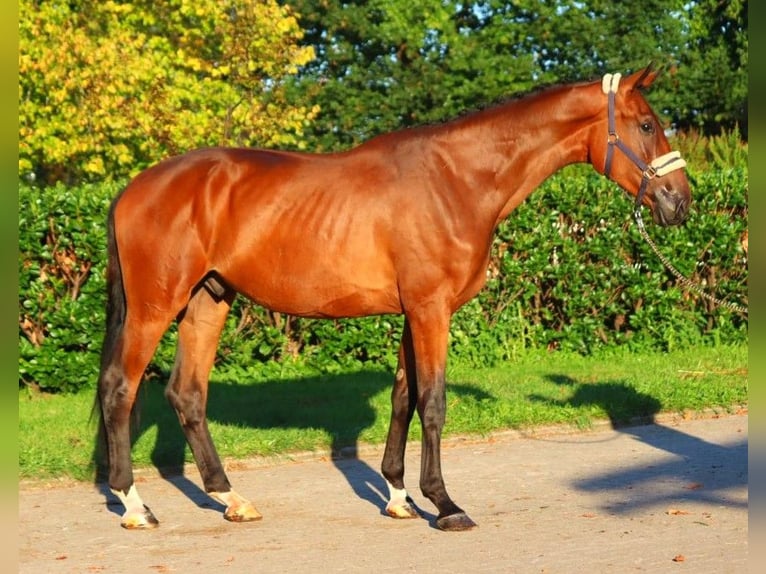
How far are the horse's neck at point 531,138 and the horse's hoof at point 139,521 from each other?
2805 mm

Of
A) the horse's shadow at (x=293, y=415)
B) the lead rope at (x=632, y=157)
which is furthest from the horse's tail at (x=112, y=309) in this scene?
the lead rope at (x=632, y=157)

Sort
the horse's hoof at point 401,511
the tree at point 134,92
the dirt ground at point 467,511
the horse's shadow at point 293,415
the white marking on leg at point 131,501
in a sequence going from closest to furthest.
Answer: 1. the dirt ground at point 467,511
2. the white marking on leg at point 131,501
3. the horse's hoof at point 401,511
4. the horse's shadow at point 293,415
5. the tree at point 134,92

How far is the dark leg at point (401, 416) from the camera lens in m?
7.05

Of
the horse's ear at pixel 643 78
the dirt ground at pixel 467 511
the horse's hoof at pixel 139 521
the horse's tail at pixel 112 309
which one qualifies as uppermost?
the horse's ear at pixel 643 78

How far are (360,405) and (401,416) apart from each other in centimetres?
317

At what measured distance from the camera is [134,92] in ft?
63.7

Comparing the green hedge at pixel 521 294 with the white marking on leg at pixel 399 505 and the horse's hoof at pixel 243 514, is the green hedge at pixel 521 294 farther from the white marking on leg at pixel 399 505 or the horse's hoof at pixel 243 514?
the white marking on leg at pixel 399 505

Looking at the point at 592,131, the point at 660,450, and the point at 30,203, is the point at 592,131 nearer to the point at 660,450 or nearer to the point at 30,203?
the point at 660,450

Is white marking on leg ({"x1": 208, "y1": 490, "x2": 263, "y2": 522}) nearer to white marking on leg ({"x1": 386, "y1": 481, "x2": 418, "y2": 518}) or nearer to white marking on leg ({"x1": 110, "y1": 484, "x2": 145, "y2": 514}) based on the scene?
white marking on leg ({"x1": 110, "y1": 484, "x2": 145, "y2": 514})

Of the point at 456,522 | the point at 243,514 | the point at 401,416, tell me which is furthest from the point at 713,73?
the point at 243,514

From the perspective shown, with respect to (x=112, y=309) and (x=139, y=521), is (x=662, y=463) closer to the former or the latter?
(x=139, y=521)

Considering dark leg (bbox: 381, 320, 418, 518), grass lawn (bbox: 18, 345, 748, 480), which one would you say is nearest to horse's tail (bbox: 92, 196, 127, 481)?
grass lawn (bbox: 18, 345, 748, 480)

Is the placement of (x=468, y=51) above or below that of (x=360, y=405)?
above

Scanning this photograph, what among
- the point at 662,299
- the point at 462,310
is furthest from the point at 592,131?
the point at 662,299
